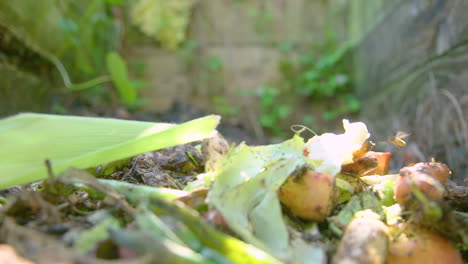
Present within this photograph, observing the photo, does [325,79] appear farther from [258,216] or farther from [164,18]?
[258,216]

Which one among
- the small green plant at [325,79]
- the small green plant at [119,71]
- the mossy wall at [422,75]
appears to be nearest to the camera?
the mossy wall at [422,75]

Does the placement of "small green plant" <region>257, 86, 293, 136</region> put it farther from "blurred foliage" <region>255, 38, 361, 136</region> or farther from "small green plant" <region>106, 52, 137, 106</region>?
"small green plant" <region>106, 52, 137, 106</region>

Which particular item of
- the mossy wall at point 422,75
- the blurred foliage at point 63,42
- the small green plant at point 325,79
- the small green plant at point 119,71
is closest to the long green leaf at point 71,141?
the mossy wall at point 422,75

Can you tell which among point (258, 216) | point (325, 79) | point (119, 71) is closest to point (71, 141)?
point (258, 216)

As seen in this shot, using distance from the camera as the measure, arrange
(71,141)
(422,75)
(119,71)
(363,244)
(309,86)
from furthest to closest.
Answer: (309,86), (119,71), (422,75), (71,141), (363,244)

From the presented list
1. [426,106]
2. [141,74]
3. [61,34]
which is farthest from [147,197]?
[141,74]

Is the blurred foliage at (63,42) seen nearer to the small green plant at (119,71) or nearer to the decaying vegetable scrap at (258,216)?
the small green plant at (119,71)

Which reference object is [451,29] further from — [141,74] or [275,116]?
[141,74]
